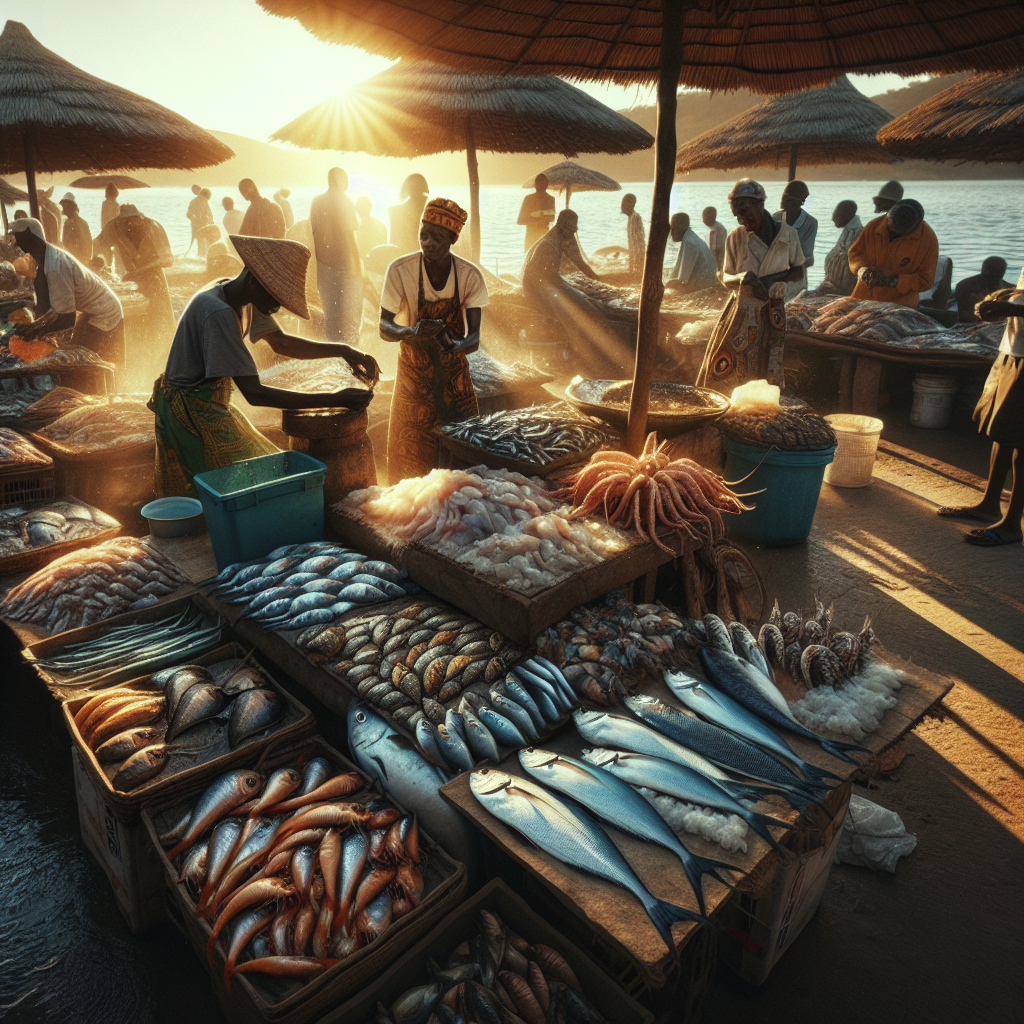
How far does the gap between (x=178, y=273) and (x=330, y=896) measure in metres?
18.3

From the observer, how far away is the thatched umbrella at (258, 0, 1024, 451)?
3.29 meters

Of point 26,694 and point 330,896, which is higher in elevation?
point 330,896

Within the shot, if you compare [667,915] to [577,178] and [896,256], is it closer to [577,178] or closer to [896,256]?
[896,256]

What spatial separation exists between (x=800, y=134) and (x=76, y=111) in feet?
36.2

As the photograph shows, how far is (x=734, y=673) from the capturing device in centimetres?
271

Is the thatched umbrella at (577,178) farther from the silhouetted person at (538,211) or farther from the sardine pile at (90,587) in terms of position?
the sardine pile at (90,587)

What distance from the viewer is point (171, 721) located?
2.76 m

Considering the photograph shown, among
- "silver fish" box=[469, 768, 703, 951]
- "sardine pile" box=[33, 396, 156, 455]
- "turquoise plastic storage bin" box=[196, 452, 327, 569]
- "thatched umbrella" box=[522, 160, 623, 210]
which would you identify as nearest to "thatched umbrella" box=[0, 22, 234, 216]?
"sardine pile" box=[33, 396, 156, 455]

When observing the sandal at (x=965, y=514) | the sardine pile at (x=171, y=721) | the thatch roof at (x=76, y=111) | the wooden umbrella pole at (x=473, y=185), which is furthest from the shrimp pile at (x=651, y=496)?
the wooden umbrella pole at (x=473, y=185)

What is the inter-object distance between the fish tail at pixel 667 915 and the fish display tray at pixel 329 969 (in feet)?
2.08

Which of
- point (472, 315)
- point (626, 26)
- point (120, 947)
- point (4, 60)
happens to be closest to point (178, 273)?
point (4, 60)

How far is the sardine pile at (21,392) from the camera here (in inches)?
245

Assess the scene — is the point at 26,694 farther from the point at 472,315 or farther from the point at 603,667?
the point at 472,315

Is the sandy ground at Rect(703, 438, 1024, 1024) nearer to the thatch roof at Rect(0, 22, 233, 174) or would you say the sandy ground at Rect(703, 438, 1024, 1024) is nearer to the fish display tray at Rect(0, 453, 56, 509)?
the fish display tray at Rect(0, 453, 56, 509)
